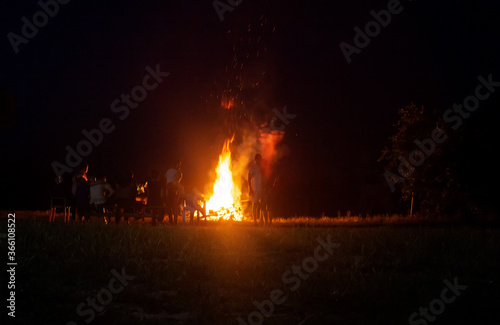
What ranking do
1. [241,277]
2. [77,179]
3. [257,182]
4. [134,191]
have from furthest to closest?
[134,191], [77,179], [257,182], [241,277]

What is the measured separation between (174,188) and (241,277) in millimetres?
10492

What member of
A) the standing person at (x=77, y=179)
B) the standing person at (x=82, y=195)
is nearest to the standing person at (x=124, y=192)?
the standing person at (x=82, y=195)

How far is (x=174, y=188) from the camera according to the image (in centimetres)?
2023

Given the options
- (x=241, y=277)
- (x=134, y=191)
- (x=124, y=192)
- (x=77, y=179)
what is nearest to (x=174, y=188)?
(x=134, y=191)

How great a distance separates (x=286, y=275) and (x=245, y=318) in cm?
197

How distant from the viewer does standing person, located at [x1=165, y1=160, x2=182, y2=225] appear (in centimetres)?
2008

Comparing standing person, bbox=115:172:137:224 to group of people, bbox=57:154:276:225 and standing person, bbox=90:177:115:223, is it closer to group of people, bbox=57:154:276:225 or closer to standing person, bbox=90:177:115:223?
group of people, bbox=57:154:276:225

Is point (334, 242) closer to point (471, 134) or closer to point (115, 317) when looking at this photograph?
point (115, 317)

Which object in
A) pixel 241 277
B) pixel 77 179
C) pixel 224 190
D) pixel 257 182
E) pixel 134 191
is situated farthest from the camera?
pixel 224 190

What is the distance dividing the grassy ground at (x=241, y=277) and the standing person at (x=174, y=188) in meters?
6.62

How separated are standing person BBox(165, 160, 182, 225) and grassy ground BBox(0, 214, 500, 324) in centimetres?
662

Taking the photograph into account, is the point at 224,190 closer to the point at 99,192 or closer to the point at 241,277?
the point at 99,192

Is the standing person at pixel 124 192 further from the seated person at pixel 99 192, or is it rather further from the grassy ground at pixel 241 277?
the grassy ground at pixel 241 277

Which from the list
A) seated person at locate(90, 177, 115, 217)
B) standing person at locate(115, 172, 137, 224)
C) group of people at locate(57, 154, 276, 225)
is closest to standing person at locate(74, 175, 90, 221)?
group of people at locate(57, 154, 276, 225)
